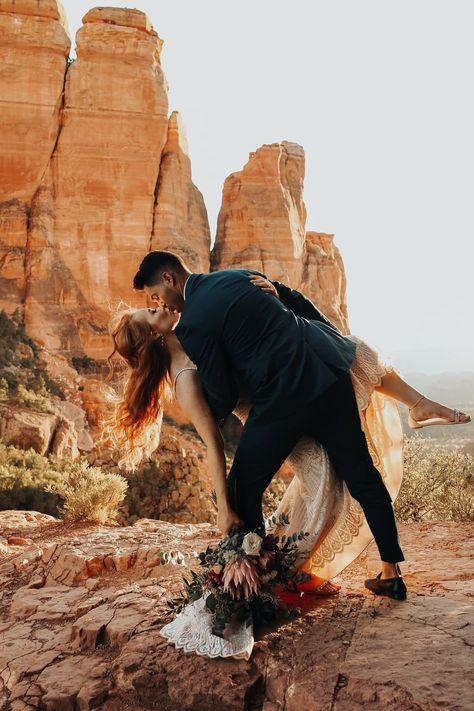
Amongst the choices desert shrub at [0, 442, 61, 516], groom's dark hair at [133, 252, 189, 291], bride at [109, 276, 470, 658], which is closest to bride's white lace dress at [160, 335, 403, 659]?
bride at [109, 276, 470, 658]

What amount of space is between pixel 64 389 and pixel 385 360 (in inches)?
679

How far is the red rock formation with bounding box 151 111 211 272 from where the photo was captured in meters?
22.3

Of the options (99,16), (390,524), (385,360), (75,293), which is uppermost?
(99,16)

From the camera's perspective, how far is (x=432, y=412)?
298cm

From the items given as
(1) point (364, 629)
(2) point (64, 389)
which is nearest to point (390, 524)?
(1) point (364, 629)

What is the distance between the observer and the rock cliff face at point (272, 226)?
2438 centimetres

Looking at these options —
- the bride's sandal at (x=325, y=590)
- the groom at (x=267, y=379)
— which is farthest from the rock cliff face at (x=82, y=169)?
the groom at (x=267, y=379)

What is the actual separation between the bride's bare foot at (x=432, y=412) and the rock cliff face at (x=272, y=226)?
68.4 feet

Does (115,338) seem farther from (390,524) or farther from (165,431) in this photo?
(165,431)

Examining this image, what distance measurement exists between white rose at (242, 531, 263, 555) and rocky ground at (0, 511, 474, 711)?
415 mm

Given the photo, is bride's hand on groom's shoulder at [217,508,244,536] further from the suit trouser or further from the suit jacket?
the suit jacket

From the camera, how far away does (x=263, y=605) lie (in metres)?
2.66

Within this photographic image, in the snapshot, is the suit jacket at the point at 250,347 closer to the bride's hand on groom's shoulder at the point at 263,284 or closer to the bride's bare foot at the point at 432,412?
the bride's hand on groom's shoulder at the point at 263,284

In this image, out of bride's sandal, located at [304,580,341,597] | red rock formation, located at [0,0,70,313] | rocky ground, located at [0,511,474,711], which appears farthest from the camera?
red rock formation, located at [0,0,70,313]
